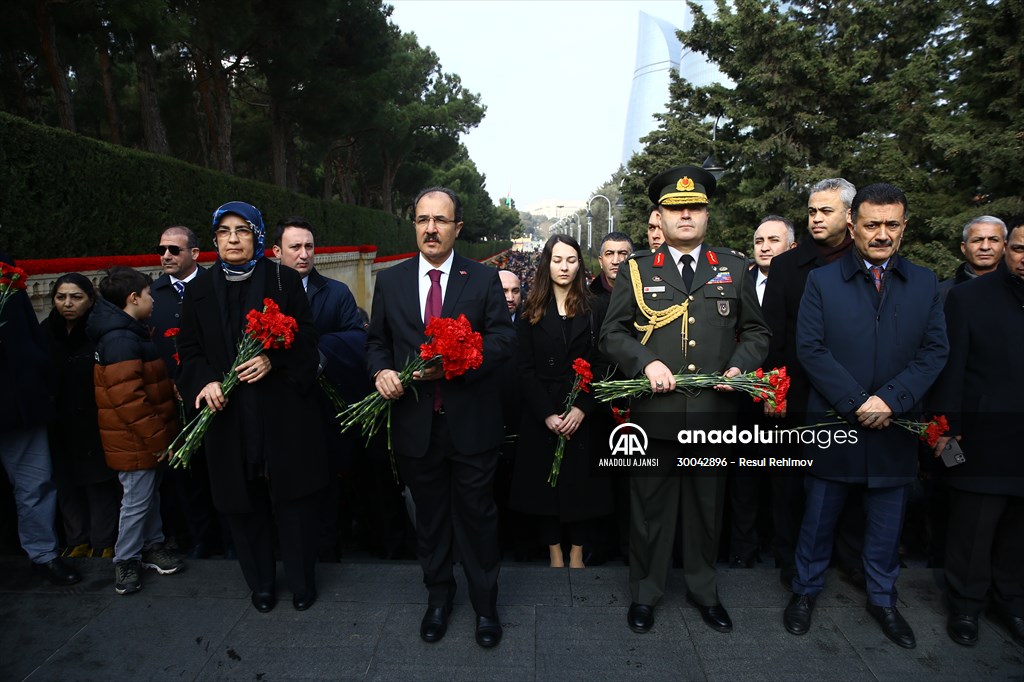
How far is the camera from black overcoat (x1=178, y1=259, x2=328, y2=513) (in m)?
3.08

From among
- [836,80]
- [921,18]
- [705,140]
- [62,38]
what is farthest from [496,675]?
[921,18]

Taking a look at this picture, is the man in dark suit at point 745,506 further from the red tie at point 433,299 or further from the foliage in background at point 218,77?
the foliage in background at point 218,77

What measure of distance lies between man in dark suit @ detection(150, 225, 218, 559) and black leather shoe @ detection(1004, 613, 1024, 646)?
459cm

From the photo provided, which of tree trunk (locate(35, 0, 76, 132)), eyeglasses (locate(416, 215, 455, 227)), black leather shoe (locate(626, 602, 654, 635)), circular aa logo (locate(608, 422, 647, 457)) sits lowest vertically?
black leather shoe (locate(626, 602, 654, 635))

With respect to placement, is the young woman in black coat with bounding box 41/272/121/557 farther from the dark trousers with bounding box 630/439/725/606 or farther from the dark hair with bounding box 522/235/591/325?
the dark trousers with bounding box 630/439/725/606

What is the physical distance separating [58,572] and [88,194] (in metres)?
5.21

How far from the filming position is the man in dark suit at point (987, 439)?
3.08 metres

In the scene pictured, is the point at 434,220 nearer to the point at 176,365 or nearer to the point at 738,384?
the point at 738,384

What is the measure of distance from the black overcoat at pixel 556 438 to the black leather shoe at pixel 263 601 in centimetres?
141

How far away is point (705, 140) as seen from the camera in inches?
811

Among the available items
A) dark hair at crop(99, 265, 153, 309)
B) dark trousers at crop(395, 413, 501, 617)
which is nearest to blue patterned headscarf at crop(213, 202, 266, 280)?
dark hair at crop(99, 265, 153, 309)

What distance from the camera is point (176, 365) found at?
3.96m

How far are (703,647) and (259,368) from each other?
2.49 m

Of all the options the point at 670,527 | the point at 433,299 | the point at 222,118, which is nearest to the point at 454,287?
the point at 433,299
